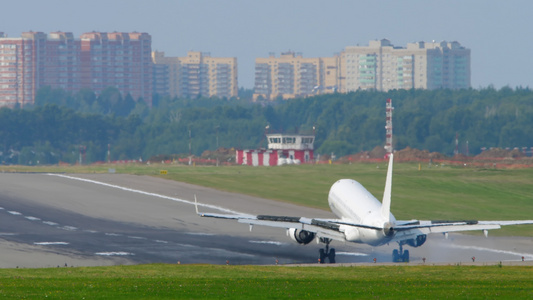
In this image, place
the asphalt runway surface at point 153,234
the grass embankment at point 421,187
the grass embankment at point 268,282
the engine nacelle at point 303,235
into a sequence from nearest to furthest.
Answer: the grass embankment at point 268,282 < the engine nacelle at point 303,235 < the asphalt runway surface at point 153,234 < the grass embankment at point 421,187

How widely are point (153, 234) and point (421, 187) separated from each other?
45.2m

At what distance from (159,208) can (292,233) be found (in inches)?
1450

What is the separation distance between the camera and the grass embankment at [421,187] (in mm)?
94000

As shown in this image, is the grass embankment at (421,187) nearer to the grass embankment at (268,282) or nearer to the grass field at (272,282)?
the grass field at (272,282)

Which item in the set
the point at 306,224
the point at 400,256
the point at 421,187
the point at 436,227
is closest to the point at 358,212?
the point at 400,256

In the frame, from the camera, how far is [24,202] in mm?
100000

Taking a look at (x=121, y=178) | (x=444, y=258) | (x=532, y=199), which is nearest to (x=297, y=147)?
(x=121, y=178)

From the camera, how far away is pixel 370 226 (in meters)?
57.8

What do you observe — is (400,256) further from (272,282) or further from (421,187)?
(421,187)

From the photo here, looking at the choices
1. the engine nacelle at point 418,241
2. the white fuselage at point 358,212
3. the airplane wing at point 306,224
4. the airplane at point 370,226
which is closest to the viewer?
the airplane at point 370,226

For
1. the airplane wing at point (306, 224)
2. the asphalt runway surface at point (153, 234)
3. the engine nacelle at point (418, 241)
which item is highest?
the airplane wing at point (306, 224)

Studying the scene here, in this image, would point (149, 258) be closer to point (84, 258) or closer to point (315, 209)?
point (84, 258)

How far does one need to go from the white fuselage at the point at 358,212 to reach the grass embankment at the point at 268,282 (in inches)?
142

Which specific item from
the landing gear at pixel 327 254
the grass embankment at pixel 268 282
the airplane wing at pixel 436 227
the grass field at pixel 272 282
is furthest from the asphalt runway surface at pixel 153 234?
the grass embankment at pixel 268 282
